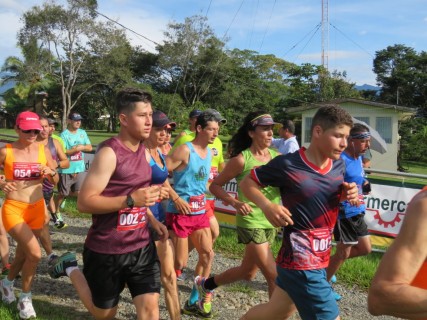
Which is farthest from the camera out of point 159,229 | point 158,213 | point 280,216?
point 158,213

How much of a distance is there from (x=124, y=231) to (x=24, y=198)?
1974 mm

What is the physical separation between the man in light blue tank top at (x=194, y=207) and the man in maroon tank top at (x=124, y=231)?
140 cm

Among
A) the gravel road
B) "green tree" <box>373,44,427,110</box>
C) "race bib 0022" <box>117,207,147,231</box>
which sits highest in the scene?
"green tree" <box>373,44,427,110</box>

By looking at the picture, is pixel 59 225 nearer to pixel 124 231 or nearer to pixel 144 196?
pixel 124 231

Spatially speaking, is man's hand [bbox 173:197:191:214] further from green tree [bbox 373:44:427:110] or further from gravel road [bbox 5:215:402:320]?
green tree [bbox 373:44:427:110]

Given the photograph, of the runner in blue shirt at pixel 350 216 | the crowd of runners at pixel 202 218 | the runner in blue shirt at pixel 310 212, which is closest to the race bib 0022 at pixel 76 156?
the crowd of runners at pixel 202 218

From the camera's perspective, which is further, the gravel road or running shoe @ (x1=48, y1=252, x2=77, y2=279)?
the gravel road

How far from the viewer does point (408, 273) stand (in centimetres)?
146

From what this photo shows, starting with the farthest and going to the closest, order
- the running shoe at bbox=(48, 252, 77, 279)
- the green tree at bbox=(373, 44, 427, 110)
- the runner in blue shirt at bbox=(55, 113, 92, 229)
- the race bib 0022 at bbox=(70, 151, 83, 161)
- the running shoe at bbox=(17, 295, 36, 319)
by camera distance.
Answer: the green tree at bbox=(373, 44, 427, 110), the race bib 0022 at bbox=(70, 151, 83, 161), the runner in blue shirt at bbox=(55, 113, 92, 229), the running shoe at bbox=(17, 295, 36, 319), the running shoe at bbox=(48, 252, 77, 279)

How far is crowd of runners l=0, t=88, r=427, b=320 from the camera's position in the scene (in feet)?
9.84

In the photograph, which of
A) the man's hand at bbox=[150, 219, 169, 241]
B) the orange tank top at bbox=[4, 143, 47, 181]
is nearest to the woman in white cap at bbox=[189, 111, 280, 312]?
the man's hand at bbox=[150, 219, 169, 241]

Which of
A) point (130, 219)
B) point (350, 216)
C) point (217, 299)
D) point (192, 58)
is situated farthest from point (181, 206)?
point (192, 58)

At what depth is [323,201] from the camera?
10.3 ft

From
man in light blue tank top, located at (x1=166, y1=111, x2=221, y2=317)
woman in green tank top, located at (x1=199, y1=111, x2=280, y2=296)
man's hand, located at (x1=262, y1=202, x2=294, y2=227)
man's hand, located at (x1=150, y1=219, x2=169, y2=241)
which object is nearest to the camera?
man's hand, located at (x1=262, y1=202, x2=294, y2=227)
